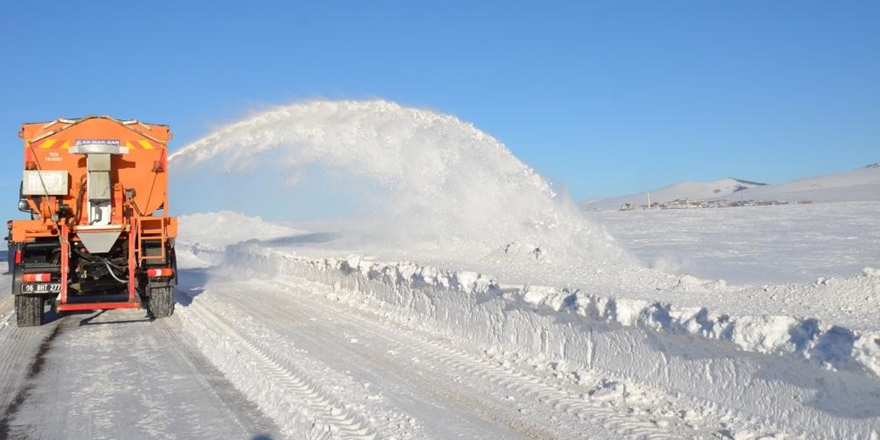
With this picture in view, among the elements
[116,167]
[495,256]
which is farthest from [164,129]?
[495,256]

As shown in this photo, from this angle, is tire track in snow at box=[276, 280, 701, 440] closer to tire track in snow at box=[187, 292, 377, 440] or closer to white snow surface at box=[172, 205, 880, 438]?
white snow surface at box=[172, 205, 880, 438]

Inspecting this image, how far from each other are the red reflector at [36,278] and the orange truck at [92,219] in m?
0.01

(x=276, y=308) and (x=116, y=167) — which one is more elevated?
(x=116, y=167)

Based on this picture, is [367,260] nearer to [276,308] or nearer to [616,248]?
[276,308]

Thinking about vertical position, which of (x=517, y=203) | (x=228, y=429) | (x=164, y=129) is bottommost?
(x=228, y=429)

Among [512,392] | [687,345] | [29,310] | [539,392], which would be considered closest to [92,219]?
[29,310]

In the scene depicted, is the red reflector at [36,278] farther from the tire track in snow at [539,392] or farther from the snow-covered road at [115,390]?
the tire track in snow at [539,392]

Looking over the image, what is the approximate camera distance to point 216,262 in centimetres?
3027

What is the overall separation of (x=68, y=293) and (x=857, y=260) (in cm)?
1736

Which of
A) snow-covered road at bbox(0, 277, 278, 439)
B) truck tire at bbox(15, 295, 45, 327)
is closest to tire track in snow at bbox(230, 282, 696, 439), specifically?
snow-covered road at bbox(0, 277, 278, 439)

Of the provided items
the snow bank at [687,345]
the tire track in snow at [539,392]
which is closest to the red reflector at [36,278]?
the tire track in snow at [539,392]

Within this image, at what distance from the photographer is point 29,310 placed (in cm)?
1177

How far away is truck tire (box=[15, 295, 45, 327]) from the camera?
1170cm

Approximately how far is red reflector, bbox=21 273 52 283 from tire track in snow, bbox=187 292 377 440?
13.6 ft
